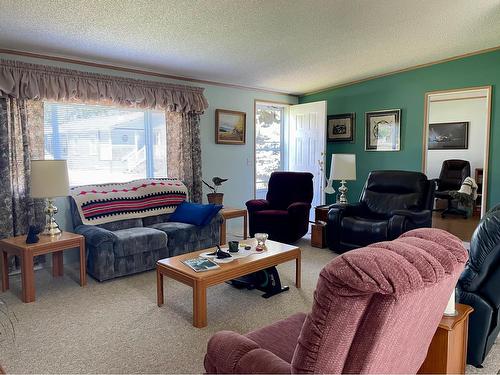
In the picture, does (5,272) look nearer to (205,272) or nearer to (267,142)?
(205,272)

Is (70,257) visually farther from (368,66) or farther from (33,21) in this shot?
(368,66)

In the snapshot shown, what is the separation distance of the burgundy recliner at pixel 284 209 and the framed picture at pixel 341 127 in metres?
1.38

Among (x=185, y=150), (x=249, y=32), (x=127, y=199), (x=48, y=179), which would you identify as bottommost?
(x=127, y=199)

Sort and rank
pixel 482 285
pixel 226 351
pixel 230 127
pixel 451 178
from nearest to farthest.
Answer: pixel 226 351
pixel 482 285
pixel 230 127
pixel 451 178

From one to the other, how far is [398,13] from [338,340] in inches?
127

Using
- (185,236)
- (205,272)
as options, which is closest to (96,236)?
(185,236)

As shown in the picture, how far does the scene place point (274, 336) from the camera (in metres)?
1.66

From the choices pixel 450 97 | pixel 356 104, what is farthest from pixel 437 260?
pixel 450 97

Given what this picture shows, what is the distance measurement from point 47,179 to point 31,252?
657mm

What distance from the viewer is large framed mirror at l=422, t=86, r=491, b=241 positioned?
6.35 metres

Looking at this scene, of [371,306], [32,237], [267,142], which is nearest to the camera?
[371,306]

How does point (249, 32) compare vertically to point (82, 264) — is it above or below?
above

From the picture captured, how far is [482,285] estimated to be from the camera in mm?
1973

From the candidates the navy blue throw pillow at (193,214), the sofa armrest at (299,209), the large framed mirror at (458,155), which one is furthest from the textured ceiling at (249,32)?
the large framed mirror at (458,155)
